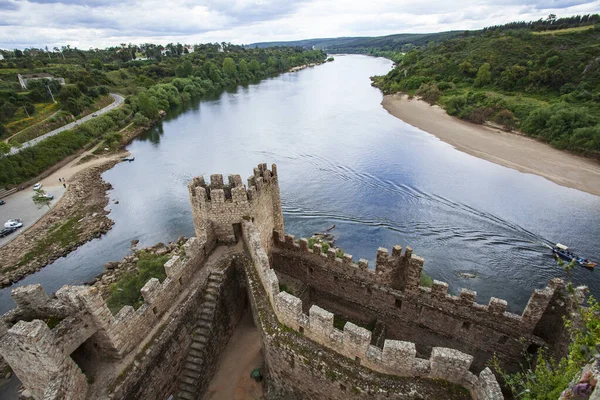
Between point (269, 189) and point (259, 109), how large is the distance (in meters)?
68.2

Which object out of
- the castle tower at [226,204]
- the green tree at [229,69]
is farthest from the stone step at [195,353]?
the green tree at [229,69]

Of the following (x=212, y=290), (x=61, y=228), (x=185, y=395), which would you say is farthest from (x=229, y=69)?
(x=185, y=395)

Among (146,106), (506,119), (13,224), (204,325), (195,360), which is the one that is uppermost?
(204,325)

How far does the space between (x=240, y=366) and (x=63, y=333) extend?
6746mm

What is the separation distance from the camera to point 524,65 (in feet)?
215

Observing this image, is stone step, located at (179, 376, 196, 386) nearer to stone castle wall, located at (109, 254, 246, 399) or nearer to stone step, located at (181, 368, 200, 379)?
stone step, located at (181, 368, 200, 379)

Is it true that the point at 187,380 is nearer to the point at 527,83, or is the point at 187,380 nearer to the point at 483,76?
the point at 527,83

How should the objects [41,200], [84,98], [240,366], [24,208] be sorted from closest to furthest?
[240,366]
[24,208]
[41,200]
[84,98]

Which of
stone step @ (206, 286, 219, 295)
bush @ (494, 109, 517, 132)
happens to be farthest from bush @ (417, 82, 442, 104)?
stone step @ (206, 286, 219, 295)

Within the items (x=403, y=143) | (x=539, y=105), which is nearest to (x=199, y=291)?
(x=403, y=143)

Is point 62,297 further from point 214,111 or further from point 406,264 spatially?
point 214,111

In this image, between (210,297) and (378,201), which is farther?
(378,201)

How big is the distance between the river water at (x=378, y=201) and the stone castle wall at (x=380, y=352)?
1810 centimetres

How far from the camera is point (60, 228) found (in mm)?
33281
